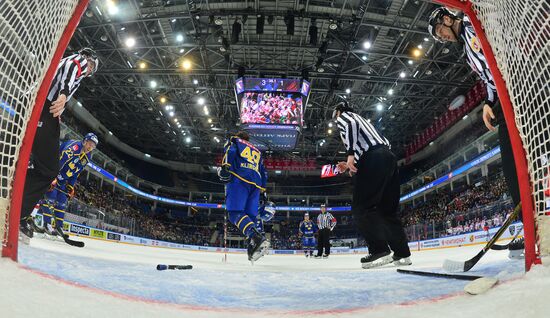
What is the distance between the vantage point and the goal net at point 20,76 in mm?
1433

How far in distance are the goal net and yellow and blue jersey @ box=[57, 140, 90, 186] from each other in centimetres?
422

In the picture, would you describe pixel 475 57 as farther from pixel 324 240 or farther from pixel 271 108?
pixel 271 108

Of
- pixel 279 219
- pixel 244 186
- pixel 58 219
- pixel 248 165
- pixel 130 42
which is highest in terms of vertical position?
pixel 130 42

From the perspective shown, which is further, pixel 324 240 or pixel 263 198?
pixel 324 240

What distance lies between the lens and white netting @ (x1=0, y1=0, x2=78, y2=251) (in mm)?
1455

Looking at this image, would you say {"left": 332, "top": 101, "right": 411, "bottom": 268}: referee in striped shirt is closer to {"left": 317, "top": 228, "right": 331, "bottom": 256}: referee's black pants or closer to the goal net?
the goal net

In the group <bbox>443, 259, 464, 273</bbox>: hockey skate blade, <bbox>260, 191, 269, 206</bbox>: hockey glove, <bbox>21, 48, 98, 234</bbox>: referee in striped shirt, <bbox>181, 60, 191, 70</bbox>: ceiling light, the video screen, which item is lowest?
<bbox>443, 259, 464, 273</bbox>: hockey skate blade

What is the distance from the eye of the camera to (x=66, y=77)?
2.88 meters

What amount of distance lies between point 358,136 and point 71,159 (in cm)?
433

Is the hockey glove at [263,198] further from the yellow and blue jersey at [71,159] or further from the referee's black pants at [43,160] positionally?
the referee's black pants at [43,160]

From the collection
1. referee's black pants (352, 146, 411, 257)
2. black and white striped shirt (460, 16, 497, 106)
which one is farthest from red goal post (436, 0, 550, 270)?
referee's black pants (352, 146, 411, 257)

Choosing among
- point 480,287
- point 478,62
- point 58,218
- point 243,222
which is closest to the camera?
point 480,287

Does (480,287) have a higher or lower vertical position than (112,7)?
lower

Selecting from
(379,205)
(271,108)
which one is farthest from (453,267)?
(271,108)
